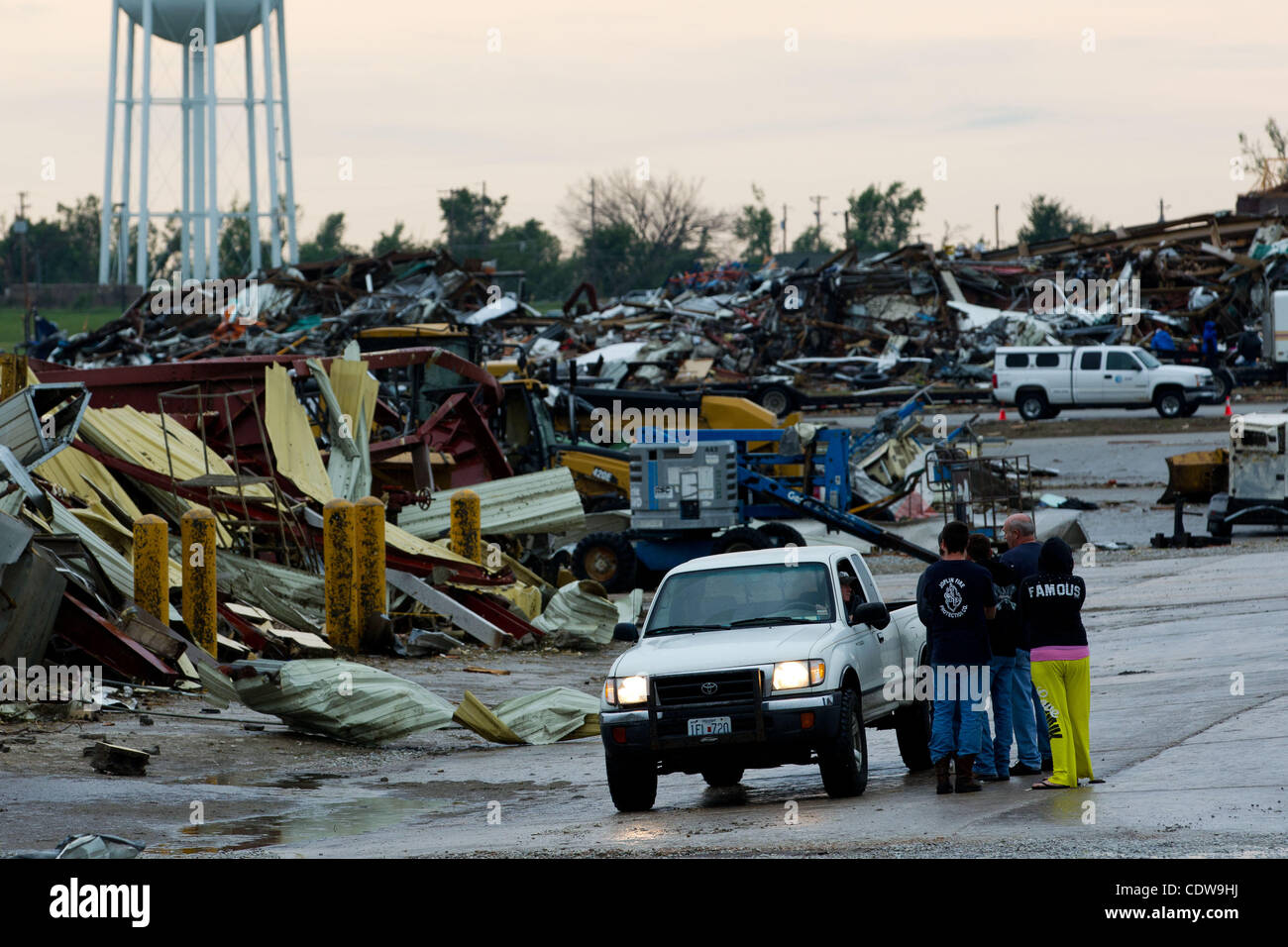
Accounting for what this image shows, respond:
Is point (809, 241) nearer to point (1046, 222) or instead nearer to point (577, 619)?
point (1046, 222)

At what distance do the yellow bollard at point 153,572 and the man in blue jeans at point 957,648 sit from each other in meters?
7.89

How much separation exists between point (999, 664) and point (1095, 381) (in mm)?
36458

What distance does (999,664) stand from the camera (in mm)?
10078

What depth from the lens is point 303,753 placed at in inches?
504

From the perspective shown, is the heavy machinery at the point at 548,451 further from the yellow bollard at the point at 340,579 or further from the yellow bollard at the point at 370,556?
the yellow bollard at the point at 340,579

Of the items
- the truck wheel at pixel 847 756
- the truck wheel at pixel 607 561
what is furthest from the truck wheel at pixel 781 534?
the truck wheel at pixel 847 756

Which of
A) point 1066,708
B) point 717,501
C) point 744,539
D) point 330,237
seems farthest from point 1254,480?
point 330,237

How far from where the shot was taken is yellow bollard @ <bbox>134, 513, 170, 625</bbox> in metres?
14.8

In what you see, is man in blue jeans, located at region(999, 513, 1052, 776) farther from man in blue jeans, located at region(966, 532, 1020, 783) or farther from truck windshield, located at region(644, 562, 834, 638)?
truck windshield, located at region(644, 562, 834, 638)

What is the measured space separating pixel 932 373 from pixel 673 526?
118 ft

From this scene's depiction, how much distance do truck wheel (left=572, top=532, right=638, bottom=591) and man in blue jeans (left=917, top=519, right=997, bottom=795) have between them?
12908 mm

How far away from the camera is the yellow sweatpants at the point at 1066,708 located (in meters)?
9.48
